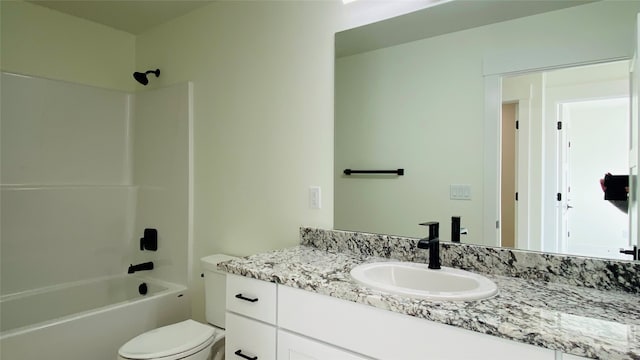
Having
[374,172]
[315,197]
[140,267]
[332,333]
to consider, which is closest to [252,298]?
[332,333]

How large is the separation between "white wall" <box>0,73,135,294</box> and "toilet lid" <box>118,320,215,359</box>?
109 centimetres

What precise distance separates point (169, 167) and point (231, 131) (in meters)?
0.65

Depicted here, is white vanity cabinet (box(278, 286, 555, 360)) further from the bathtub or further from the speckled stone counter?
the bathtub

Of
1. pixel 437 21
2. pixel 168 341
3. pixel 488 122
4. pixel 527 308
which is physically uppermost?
pixel 437 21

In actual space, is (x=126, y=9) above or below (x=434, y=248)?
above

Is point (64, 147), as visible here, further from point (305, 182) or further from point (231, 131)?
point (305, 182)

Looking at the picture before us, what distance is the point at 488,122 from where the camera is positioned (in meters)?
1.35

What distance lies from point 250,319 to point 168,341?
0.64m

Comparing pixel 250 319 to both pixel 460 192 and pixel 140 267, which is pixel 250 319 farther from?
pixel 140 267

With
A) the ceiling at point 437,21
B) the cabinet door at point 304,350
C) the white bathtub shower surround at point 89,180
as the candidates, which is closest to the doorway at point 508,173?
the ceiling at point 437,21

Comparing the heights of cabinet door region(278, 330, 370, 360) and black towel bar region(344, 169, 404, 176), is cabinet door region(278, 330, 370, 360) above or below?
below

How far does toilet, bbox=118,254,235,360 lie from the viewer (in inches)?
61.1

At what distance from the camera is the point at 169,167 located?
2467 mm

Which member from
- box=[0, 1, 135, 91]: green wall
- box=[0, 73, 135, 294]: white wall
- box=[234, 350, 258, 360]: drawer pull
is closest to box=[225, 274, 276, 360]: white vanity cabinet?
box=[234, 350, 258, 360]: drawer pull
